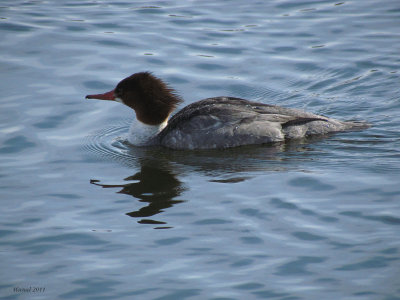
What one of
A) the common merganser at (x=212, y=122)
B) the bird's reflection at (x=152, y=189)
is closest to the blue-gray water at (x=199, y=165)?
the bird's reflection at (x=152, y=189)

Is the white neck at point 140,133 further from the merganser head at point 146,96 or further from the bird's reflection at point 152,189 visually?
the bird's reflection at point 152,189

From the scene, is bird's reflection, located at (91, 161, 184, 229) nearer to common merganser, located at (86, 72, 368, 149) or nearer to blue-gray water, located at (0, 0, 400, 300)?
blue-gray water, located at (0, 0, 400, 300)

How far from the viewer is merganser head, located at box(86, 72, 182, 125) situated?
10586 mm

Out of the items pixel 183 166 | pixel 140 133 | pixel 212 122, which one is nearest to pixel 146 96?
pixel 140 133

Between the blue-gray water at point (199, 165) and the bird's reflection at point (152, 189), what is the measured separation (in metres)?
0.03

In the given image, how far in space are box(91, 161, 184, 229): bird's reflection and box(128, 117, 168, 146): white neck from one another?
2.99 feet

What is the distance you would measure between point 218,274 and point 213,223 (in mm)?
1092

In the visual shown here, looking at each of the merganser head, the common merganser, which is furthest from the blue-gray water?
the merganser head

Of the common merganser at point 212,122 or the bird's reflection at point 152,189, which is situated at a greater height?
the common merganser at point 212,122

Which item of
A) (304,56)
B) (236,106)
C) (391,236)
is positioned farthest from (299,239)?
(304,56)

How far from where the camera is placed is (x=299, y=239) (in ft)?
23.1

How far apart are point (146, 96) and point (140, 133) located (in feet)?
2.01

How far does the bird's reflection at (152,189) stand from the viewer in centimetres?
800

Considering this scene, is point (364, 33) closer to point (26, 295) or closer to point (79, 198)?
point (79, 198)
